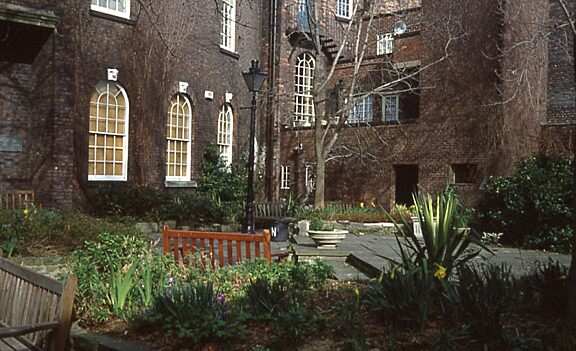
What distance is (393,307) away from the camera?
5.30m

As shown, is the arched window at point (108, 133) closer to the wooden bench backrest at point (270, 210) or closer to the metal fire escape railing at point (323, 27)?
the wooden bench backrest at point (270, 210)

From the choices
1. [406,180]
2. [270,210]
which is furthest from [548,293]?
[406,180]

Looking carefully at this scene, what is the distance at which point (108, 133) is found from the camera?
17.7 m

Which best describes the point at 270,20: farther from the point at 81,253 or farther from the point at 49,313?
the point at 49,313

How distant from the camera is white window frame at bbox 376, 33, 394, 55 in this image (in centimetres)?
2359

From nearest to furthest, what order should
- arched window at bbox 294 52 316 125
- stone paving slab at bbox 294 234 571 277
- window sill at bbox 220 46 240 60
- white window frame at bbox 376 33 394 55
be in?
1. stone paving slab at bbox 294 234 571 277
2. window sill at bbox 220 46 240 60
3. white window frame at bbox 376 33 394 55
4. arched window at bbox 294 52 316 125

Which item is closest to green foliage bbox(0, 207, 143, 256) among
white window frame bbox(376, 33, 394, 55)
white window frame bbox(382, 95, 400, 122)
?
white window frame bbox(382, 95, 400, 122)

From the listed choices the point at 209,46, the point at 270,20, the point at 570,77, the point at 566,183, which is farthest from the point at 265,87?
the point at 566,183

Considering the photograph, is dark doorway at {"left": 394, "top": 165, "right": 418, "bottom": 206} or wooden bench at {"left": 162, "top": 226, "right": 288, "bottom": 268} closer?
wooden bench at {"left": 162, "top": 226, "right": 288, "bottom": 268}

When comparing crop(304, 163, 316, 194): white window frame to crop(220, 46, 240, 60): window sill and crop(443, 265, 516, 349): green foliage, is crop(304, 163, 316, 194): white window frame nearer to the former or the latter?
crop(220, 46, 240, 60): window sill

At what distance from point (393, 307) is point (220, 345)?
5.12ft

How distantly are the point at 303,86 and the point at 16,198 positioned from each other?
14.8 m

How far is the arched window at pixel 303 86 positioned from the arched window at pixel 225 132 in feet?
13.8

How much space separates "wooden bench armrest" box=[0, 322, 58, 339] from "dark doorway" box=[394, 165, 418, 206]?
62.1 feet
